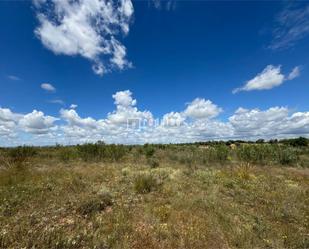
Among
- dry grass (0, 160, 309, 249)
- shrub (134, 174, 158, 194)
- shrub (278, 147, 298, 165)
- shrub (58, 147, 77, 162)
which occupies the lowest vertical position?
dry grass (0, 160, 309, 249)

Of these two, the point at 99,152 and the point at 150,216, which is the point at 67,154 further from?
the point at 150,216

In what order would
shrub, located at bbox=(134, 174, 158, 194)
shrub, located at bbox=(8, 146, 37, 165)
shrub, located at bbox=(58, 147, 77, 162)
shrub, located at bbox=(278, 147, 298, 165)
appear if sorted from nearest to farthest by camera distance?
shrub, located at bbox=(134, 174, 158, 194) → shrub, located at bbox=(8, 146, 37, 165) → shrub, located at bbox=(58, 147, 77, 162) → shrub, located at bbox=(278, 147, 298, 165)

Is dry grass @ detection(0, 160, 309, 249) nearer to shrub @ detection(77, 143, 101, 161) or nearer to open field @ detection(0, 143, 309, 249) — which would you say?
open field @ detection(0, 143, 309, 249)

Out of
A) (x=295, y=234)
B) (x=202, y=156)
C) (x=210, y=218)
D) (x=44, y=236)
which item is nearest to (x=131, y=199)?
(x=210, y=218)

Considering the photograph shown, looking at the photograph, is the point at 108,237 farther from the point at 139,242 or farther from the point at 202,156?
the point at 202,156

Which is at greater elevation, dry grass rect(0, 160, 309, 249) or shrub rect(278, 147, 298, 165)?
shrub rect(278, 147, 298, 165)

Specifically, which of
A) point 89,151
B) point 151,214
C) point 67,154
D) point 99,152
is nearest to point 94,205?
point 151,214

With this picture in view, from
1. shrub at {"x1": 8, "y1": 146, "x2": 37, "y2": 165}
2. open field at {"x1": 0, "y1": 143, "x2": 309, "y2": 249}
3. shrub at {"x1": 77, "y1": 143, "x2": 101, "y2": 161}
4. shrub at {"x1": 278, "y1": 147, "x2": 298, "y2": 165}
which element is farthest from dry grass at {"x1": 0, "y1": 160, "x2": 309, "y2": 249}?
shrub at {"x1": 278, "y1": 147, "x2": 298, "y2": 165}

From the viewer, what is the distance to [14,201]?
6.11 meters

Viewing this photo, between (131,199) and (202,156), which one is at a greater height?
(202,156)

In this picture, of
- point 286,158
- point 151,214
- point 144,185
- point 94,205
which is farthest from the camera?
point 286,158

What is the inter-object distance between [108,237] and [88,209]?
5.72 ft

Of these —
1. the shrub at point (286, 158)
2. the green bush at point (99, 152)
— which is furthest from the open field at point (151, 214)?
the shrub at point (286, 158)

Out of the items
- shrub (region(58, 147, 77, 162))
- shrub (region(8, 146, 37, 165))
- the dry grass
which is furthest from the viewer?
shrub (region(58, 147, 77, 162))
